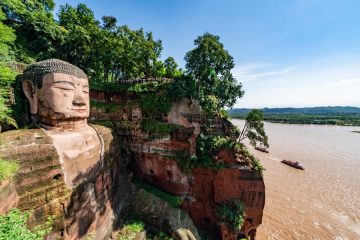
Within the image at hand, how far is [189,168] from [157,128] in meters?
4.45

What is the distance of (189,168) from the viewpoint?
16.1 m

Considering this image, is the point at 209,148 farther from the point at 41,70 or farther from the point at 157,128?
the point at 41,70

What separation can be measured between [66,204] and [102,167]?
336 centimetres

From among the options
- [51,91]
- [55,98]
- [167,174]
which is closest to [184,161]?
[167,174]

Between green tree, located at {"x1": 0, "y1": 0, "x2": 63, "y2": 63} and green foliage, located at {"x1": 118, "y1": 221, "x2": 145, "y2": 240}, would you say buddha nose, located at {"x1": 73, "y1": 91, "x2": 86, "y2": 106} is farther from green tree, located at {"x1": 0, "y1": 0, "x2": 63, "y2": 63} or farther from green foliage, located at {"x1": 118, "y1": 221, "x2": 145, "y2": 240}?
green tree, located at {"x1": 0, "y1": 0, "x2": 63, "y2": 63}

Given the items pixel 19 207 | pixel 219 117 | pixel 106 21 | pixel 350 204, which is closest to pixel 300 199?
pixel 350 204

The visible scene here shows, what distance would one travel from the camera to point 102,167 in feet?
40.2

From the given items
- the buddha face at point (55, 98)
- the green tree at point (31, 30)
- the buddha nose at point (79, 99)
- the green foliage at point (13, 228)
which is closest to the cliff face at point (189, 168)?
the buddha nose at point (79, 99)

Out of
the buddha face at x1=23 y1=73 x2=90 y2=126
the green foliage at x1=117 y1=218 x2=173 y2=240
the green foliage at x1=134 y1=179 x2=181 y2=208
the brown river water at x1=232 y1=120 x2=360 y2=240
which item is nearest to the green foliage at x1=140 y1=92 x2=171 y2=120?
the green foliage at x1=134 y1=179 x2=181 y2=208

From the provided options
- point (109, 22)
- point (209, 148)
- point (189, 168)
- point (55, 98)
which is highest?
point (109, 22)

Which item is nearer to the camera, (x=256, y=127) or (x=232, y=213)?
(x=232, y=213)

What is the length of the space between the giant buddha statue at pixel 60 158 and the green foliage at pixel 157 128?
4.21 meters

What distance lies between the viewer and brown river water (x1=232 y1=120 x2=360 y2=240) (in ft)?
59.6

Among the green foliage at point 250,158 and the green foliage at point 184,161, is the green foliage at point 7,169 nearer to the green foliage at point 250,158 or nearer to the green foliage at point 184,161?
the green foliage at point 184,161
